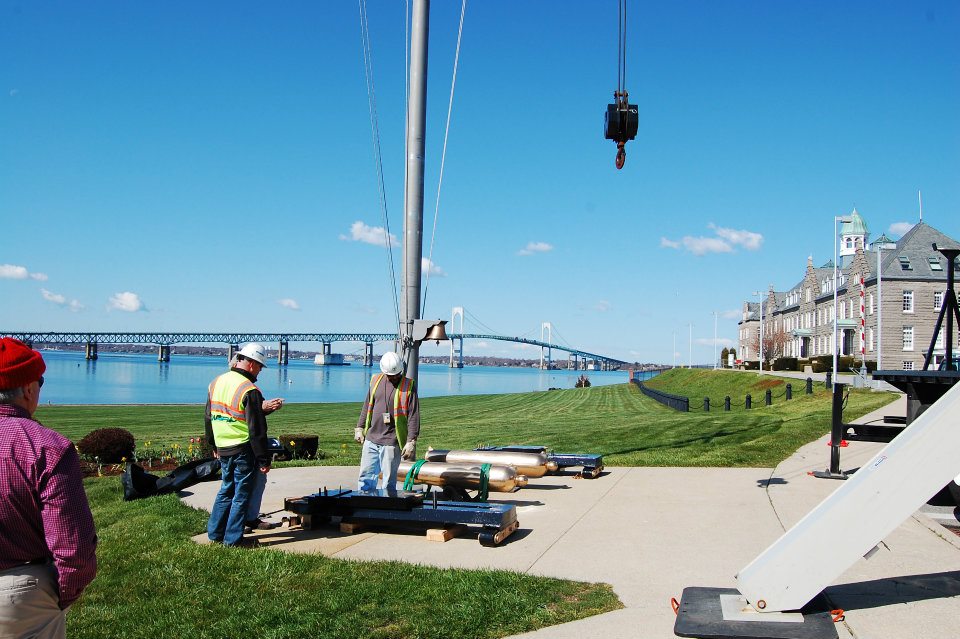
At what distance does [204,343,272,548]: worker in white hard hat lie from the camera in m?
7.32

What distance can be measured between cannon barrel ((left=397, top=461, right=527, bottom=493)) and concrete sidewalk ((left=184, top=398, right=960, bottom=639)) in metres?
0.37

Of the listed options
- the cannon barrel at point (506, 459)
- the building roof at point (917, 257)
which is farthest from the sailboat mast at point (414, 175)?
the building roof at point (917, 257)

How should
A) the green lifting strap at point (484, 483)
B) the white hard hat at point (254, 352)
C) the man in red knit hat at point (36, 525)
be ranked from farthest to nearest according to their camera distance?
the green lifting strap at point (484, 483)
the white hard hat at point (254, 352)
the man in red knit hat at point (36, 525)

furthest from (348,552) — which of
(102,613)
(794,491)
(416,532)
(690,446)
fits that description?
(690,446)

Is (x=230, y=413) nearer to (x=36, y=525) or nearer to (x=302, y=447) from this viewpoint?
(x=36, y=525)

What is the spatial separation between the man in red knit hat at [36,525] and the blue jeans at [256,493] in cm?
452

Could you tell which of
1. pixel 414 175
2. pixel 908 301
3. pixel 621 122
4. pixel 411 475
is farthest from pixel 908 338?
pixel 411 475

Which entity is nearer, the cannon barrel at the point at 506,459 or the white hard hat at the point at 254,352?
the white hard hat at the point at 254,352

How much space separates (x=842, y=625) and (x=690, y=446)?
11746mm

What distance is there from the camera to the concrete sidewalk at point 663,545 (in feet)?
16.6

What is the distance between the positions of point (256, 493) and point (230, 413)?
99 cm

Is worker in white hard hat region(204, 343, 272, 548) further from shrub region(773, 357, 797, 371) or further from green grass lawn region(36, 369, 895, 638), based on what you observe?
shrub region(773, 357, 797, 371)

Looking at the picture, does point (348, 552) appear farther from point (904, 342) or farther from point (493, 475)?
point (904, 342)

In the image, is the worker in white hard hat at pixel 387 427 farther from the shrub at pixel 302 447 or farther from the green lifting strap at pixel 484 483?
the shrub at pixel 302 447
